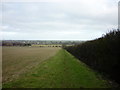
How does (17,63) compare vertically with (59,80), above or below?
below

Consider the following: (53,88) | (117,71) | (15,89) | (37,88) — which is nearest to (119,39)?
(117,71)

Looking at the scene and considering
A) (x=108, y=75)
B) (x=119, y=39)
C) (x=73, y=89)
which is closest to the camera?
(x=73, y=89)

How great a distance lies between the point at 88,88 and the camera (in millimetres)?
8352

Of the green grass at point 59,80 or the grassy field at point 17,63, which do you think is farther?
the grassy field at point 17,63

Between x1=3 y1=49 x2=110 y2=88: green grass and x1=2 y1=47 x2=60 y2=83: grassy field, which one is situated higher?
x1=3 y1=49 x2=110 y2=88: green grass

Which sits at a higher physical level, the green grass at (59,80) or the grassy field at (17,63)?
the green grass at (59,80)

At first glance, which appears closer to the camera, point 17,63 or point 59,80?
point 59,80

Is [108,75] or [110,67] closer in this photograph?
[110,67]

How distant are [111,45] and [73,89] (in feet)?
13.0

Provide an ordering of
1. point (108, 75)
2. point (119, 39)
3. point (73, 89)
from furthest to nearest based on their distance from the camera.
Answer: point (108, 75)
point (119, 39)
point (73, 89)

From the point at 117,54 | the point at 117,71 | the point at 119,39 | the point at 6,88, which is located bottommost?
the point at 6,88

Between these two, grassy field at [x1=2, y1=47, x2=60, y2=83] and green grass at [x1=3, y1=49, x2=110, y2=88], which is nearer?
green grass at [x1=3, y1=49, x2=110, y2=88]

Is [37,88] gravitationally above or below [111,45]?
below

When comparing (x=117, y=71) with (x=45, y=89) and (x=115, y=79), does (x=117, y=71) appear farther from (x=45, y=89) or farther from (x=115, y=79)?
(x=45, y=89)
